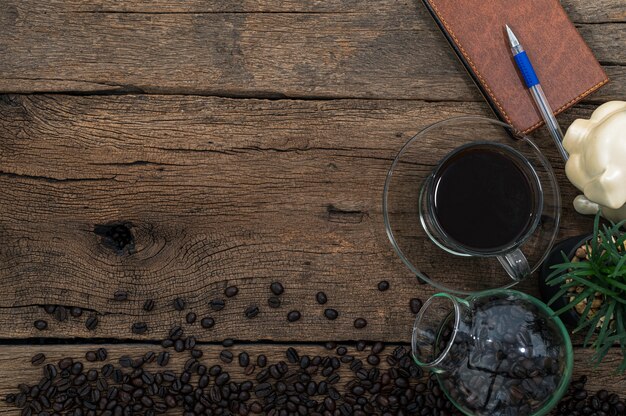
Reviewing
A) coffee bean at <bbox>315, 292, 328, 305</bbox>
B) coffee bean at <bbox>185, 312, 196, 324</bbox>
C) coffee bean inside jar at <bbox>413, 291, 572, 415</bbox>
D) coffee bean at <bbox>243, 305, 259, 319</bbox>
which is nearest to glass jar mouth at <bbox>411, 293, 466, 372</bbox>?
coffee bean inside jar at <bbox>413, 291, 572, 415</bbox>

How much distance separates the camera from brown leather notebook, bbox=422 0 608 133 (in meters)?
1.38

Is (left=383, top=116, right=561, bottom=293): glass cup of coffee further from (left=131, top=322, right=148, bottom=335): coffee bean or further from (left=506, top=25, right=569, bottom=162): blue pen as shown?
(left=131, top=322, right=148, bottom=335): coffee bean

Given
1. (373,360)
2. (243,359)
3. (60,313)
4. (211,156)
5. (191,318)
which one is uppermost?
(211,156)

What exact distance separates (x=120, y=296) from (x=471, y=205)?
702 millimetres

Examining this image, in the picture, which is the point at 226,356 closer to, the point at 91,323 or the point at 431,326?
the point at 91,323

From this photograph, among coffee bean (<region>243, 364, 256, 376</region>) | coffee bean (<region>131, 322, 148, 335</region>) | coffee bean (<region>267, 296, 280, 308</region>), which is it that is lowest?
coffee bean (<region>243, 364, 256, 376</region>)

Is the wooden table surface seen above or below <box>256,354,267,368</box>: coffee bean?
above

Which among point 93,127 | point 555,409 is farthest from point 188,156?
point 555,409

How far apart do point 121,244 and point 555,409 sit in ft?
3.00

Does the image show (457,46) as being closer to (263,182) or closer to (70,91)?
(263,182)

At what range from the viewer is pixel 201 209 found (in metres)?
1.45

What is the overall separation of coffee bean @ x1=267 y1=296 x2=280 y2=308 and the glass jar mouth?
29cm

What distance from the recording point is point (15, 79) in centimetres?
145

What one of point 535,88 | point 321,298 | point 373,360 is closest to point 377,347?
point 373,360
